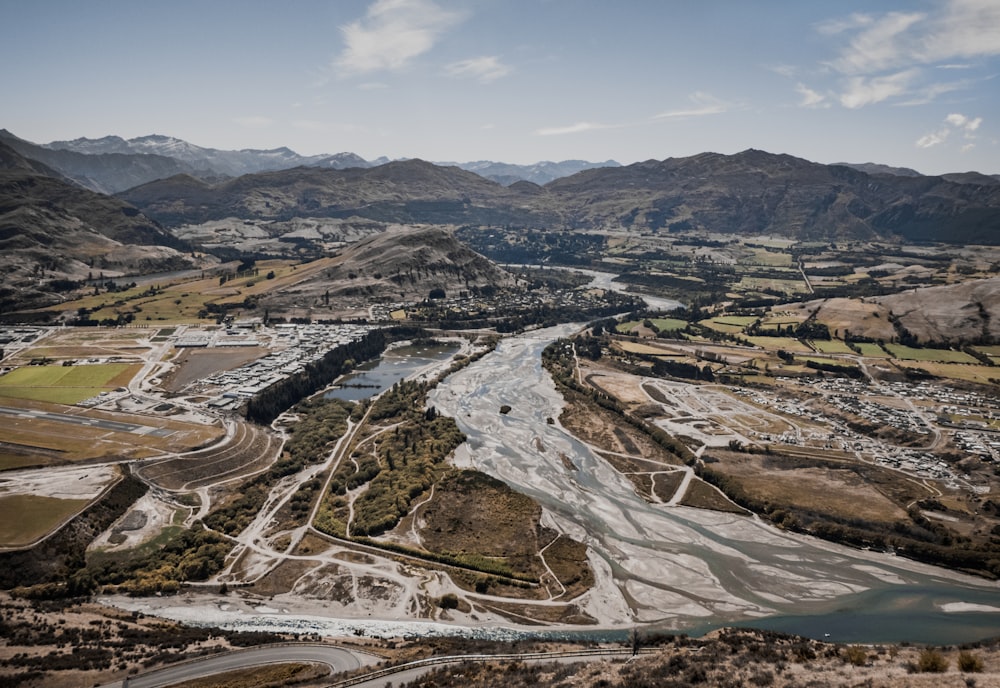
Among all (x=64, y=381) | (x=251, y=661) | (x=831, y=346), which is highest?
(x=831, y=346)

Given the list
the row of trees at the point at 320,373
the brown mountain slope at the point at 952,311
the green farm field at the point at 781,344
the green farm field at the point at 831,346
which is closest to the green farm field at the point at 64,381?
the row of trees at the point at 320,373

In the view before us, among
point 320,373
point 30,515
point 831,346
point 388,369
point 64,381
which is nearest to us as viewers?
point 30,515

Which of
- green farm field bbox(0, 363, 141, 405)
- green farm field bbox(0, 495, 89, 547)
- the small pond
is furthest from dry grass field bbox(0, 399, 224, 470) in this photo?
the small pond

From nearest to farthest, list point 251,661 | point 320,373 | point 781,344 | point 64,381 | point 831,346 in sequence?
1. point 251,661
2. point 64,381
3. point 320,373
4. point 831,346
5. point 781,344

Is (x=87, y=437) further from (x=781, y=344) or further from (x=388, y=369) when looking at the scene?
(x=781, y=344)

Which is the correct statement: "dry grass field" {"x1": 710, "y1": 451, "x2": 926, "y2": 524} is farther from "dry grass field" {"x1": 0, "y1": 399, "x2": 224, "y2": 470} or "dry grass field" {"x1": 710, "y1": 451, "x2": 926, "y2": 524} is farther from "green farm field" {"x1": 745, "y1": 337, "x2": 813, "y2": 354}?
"dry grass field" {"x1": 0, "y1": 399, "x2": 224, "y2": 470}

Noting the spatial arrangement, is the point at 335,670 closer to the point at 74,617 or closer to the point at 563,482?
the point at 74,617

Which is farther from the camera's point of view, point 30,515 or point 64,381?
point 64,381

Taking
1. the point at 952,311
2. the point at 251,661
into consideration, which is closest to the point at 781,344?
the point at 952,311

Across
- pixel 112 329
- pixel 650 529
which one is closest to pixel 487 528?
pixel 650 529
